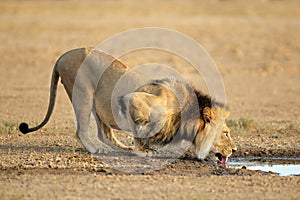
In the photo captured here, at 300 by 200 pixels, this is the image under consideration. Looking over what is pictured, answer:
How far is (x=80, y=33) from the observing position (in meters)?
28.4

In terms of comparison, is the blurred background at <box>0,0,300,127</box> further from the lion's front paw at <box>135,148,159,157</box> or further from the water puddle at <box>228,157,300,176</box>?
the water puddle at <box>228,157,300,176</box>

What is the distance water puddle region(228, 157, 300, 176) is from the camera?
324 inches

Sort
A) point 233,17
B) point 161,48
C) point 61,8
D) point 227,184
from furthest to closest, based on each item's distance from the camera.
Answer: point 61,8 < point 233,17 < point 161,48 < point 227,184

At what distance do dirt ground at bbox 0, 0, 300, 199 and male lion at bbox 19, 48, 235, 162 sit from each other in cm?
37

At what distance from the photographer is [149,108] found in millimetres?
8031

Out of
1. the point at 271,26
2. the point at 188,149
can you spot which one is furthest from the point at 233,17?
the point at 188,149

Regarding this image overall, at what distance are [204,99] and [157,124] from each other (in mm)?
639

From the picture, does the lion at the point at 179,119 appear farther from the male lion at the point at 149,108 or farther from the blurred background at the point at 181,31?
the blurred background at the point at 181,31

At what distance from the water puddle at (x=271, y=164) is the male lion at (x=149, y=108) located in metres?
0.47

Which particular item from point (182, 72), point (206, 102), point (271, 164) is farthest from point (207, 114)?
point (182, 72)

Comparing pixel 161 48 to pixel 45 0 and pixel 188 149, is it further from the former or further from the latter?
pixel 45 0

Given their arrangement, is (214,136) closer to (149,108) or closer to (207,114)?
(207,114)

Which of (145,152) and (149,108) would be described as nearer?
(149,108)

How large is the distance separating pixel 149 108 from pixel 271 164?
1.77 m
